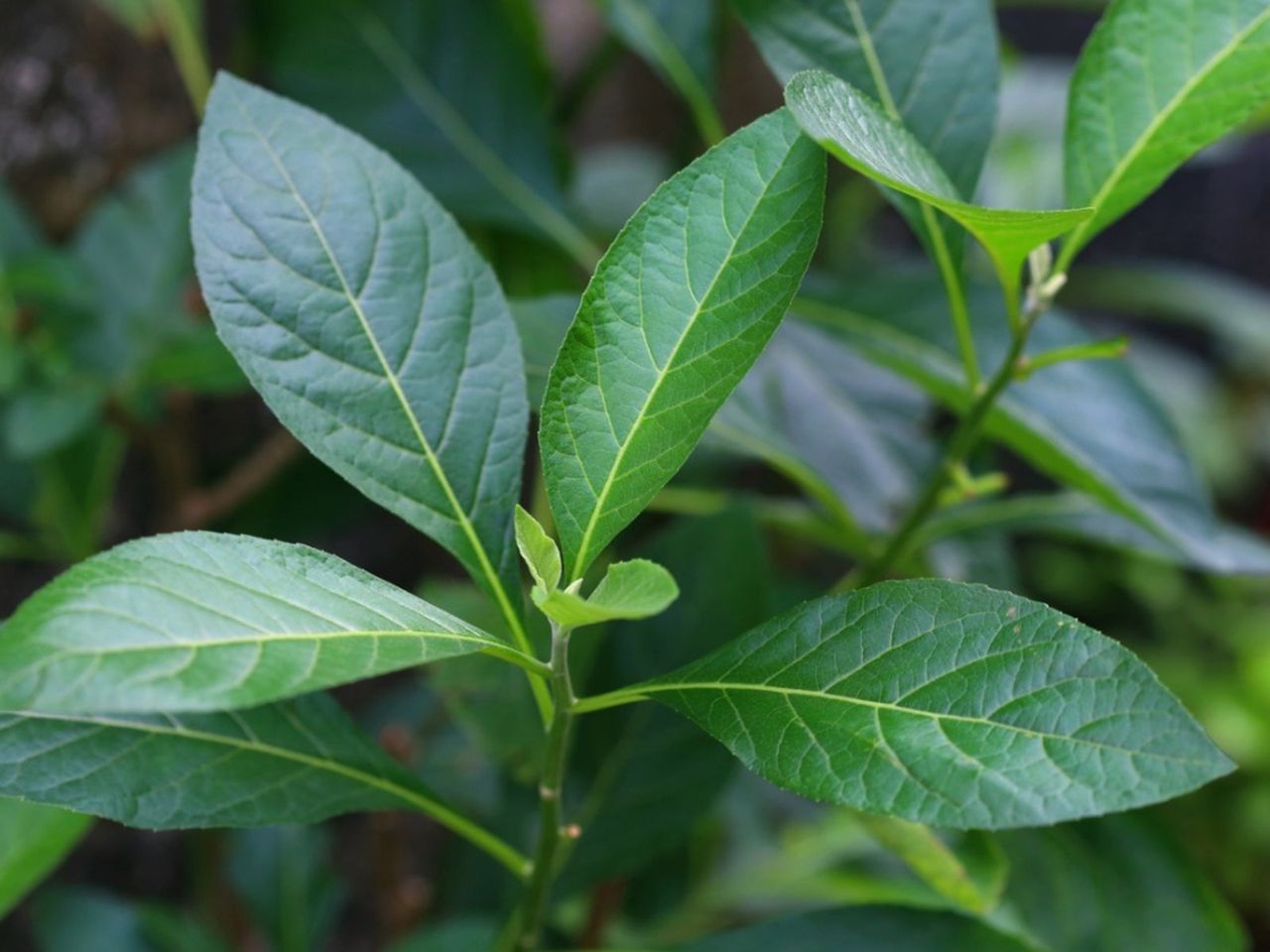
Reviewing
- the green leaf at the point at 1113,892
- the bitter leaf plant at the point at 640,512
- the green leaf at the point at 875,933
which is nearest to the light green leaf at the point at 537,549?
the bitter leaf plant at the point at 640,512

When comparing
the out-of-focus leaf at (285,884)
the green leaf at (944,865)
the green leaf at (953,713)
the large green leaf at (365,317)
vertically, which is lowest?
the out-of-focus leaf at (285,884)

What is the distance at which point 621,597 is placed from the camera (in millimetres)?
374

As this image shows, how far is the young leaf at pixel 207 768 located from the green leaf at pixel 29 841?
0.39 ft

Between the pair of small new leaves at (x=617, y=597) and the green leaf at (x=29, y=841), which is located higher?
the pair of small new leaves at (x=617, y=597)

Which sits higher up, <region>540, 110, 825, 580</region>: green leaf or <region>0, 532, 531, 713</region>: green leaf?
<region>540, 110, 825, 580</region>: green leaf

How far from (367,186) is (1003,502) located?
1.65ft

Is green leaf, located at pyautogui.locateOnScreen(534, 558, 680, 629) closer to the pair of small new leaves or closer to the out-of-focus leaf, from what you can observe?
the pair of small new leaves

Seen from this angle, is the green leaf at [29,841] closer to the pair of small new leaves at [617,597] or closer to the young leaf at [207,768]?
the young leaf at [207,768]

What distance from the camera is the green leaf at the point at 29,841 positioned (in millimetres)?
537

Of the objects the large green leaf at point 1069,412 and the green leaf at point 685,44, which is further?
the green leaf at point 685,44

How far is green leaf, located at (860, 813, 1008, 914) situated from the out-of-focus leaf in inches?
22.1

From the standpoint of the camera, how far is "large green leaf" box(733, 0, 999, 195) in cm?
57

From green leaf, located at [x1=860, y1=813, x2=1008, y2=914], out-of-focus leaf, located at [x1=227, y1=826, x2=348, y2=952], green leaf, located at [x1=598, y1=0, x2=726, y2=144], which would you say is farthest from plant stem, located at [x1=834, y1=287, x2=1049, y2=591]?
out-of-focus leaf, located at [x1=227, y1=826, x2=348, y2=952]

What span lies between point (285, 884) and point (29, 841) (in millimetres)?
449
